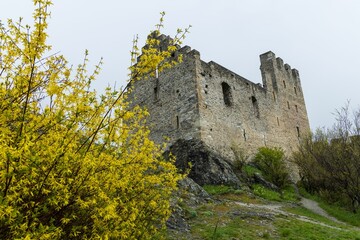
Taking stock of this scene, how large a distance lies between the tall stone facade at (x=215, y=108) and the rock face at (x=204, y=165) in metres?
0.57

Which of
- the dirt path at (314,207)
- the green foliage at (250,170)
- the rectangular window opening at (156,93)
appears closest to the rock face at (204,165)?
the green foliage at (250,170)

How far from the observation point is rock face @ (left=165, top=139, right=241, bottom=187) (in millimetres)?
15484

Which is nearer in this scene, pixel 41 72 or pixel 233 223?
pixel 41 72

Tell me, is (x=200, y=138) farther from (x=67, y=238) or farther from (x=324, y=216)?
(x=67, y=238)

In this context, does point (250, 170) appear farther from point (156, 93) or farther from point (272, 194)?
point (156, 93)

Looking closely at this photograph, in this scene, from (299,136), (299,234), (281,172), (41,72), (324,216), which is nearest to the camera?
(41,72)

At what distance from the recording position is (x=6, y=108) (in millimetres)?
3588

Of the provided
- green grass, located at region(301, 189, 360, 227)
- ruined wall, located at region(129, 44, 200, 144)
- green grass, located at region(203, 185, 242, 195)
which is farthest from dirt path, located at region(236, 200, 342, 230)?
ruined wall, located at region(129, 44, 200, 144)

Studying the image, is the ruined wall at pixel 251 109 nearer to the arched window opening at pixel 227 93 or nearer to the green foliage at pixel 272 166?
the arched window opening at pixel 227 93

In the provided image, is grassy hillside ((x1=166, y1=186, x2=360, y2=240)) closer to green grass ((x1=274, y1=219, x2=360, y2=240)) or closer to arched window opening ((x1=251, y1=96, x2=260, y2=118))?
green grass ((x1=274, y1=219, x2=360, y2=240))

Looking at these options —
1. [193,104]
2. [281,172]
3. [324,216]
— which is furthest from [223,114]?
[324,216]

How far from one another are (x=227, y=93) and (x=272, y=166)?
4.98m

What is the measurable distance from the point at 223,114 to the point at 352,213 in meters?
7.83

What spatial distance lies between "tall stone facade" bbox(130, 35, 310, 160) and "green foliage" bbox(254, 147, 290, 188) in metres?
0.77
